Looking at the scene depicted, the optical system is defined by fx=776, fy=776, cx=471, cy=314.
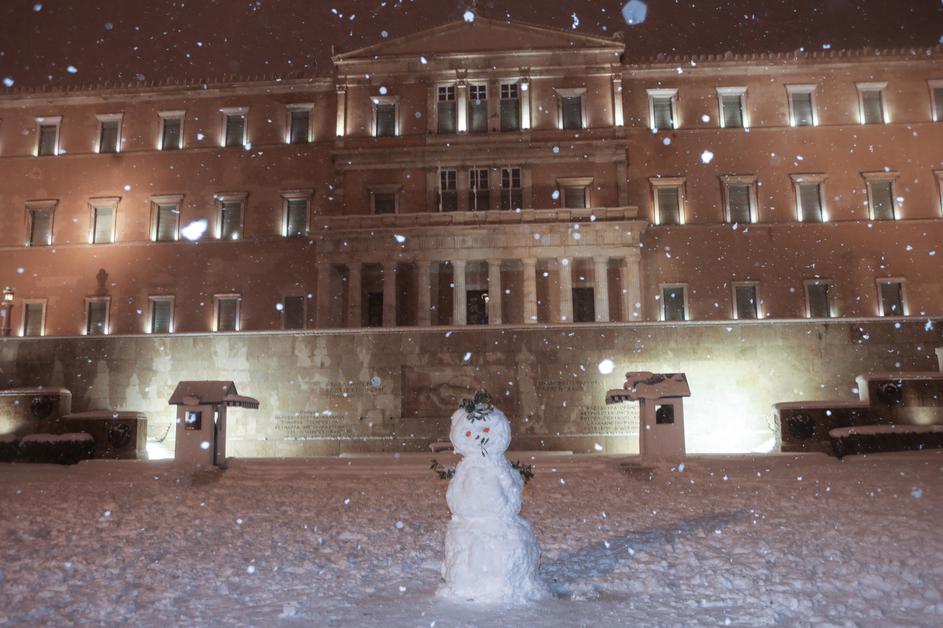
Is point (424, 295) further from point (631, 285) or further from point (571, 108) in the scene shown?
point (571, 108)

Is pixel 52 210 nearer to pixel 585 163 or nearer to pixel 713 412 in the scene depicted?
pixel 585 163

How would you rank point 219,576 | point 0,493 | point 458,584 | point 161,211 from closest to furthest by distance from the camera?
point 458,584
point 219,576
point 0,493
point 161,211

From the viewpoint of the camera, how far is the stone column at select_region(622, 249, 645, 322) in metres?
31.1

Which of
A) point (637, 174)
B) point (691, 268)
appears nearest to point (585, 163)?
point (637, 174)

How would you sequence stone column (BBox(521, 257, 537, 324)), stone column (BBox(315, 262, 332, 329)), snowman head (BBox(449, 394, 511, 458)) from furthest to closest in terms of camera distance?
stone column (BBox(315, 262, 332, 329)) < stone column (BBox(521, 257, 537, 324)) < snowman head (BBox(449, 394, 511, 458))

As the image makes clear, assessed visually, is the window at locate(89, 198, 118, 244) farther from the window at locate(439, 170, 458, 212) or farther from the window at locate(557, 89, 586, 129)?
the window at locate(557, 89, 586, 129)

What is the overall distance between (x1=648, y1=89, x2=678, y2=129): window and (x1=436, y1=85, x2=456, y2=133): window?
9123 millimetres

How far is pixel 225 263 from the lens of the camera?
36.2m

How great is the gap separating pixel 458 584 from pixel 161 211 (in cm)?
3424

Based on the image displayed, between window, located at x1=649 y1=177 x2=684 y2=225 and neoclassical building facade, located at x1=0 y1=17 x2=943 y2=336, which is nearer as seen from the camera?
neoclassical building facade, located at x1=0 y1=17 x2=943 y2=336

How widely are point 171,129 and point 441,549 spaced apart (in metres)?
33.7

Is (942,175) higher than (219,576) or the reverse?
higher

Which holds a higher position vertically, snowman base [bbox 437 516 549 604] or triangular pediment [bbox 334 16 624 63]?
triangular pediment [bbox 334 16 624 63]

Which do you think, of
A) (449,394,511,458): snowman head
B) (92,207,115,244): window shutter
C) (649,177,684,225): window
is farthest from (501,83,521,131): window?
(449,394,511,458): snowman head
